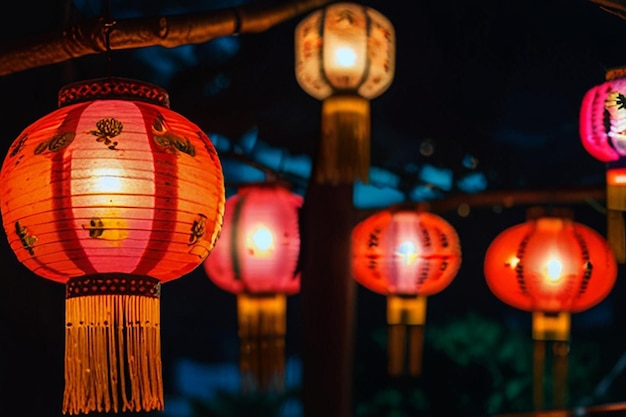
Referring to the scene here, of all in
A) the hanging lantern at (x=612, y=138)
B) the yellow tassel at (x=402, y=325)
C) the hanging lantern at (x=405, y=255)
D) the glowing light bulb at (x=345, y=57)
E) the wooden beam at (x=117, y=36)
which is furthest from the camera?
the yellow tassel at (x=402, y=325)

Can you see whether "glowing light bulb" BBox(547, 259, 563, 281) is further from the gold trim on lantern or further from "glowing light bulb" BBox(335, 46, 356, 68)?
"glowing light bulb" BBox(335, 46, 356, 68)

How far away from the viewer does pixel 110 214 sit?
7.21ft

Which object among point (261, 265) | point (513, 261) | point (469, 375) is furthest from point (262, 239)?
point (469, 375)

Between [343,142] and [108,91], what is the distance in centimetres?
117

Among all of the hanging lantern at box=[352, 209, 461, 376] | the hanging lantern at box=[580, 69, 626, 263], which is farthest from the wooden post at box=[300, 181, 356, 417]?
the hanging lantern at box=[580, 69, 626, 263]

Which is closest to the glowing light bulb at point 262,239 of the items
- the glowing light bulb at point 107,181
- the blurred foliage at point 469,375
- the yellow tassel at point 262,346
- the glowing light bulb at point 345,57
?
the yellow tassel at point 262,346

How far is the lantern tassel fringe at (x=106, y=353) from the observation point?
7.45 feet

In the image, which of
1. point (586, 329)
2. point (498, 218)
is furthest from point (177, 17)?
point (586, 329)

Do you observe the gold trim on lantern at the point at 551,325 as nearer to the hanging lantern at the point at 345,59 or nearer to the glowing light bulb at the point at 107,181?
the hanging lantern at the point at 345,59

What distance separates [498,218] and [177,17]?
528cm

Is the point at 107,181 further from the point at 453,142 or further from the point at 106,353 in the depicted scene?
the point at 453,142

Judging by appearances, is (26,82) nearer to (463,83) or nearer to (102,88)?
(102,88)

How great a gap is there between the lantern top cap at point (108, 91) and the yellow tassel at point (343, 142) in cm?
102

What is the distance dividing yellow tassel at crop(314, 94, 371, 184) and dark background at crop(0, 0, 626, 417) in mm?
565
